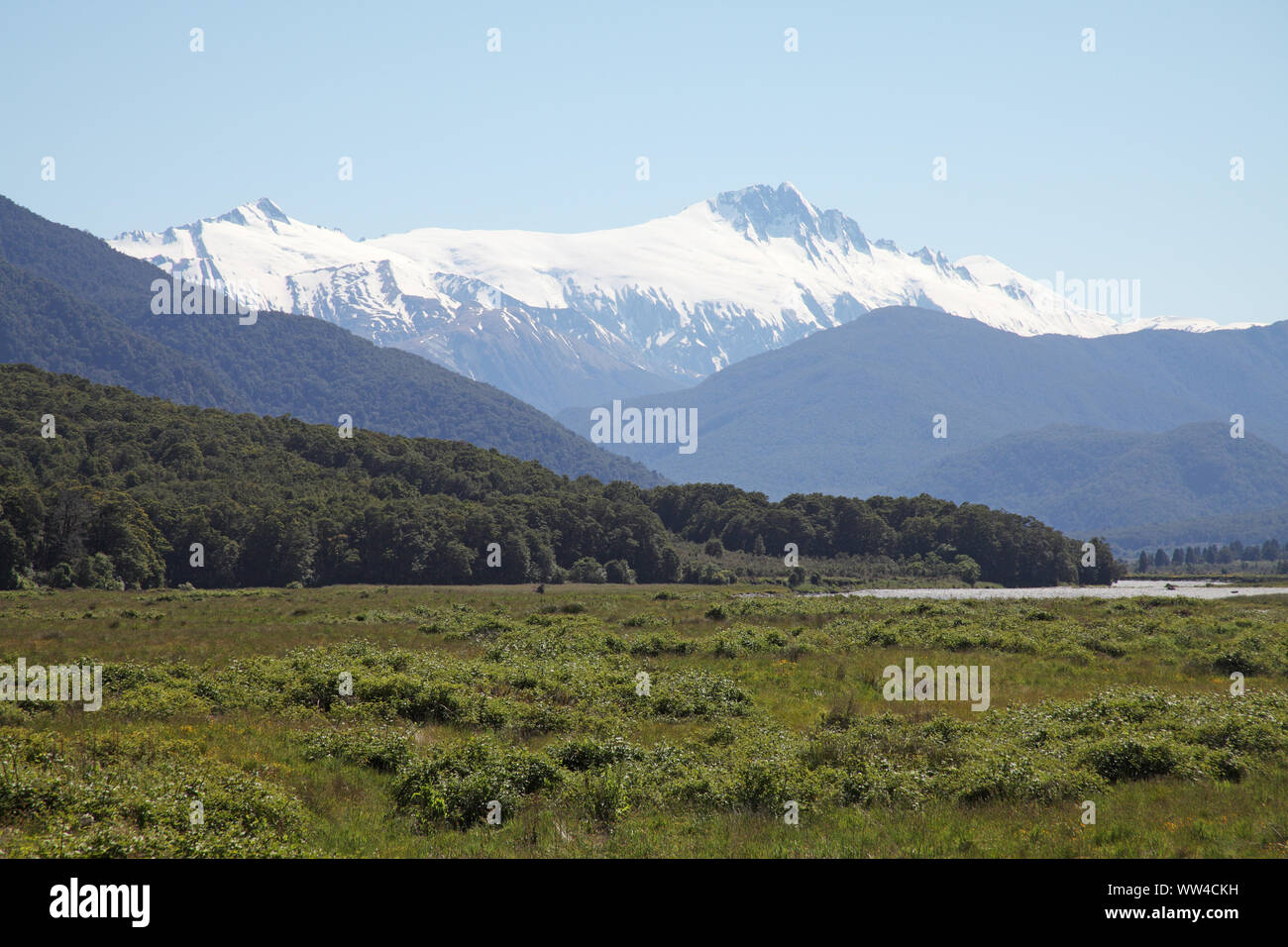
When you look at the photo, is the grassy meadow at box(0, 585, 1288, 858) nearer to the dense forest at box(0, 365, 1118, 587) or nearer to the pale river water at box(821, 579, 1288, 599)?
the pale river water at box(821, 579, 1288, 599)

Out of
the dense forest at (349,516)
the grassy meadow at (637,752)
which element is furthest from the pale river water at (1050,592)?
the grassy meadow at (637,752)

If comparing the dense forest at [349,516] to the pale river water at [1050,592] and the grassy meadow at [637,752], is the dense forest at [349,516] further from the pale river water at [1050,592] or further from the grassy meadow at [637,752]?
the grassy meadow at [637,752]

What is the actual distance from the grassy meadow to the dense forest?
208 ft

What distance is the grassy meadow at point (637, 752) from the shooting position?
55.6ft

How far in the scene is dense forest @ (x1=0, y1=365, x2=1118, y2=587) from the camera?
107 metres

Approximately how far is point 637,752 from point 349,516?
114m

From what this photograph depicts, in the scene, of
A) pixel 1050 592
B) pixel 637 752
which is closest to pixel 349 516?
pixel 1050 592

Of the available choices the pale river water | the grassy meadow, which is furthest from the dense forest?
the grassy meadow

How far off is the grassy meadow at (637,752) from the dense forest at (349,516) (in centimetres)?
6348
